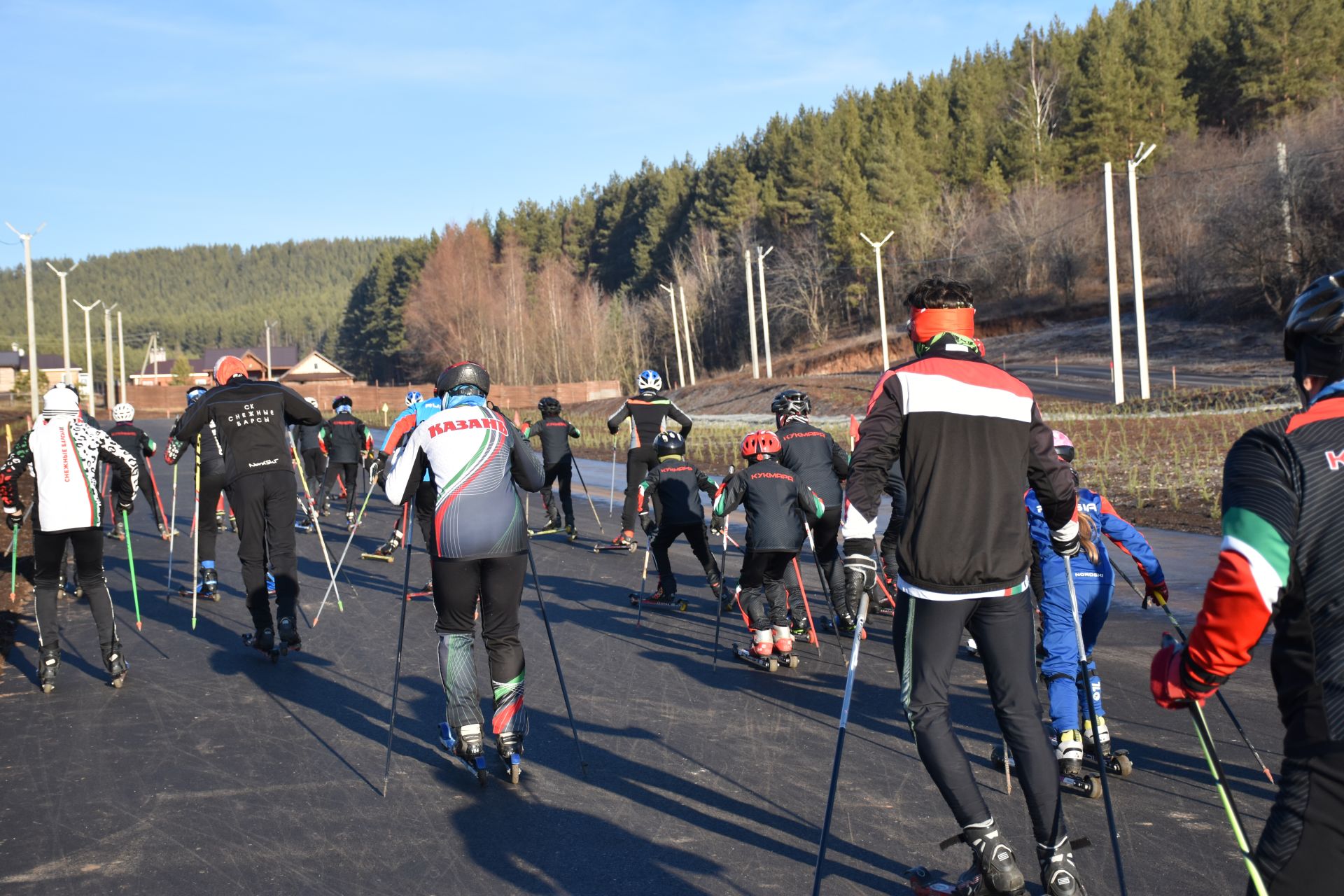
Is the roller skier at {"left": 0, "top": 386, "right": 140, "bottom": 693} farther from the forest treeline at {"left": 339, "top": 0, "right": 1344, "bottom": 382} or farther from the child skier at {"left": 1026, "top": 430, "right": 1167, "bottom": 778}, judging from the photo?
the forest treeline at {"left": 339, "top": 0, "right": 1344, "bottom": 382}

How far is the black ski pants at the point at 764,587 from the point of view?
28.3ft

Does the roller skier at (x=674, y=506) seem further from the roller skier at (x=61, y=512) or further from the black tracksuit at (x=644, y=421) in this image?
the roller skier at (x=61, y=512)

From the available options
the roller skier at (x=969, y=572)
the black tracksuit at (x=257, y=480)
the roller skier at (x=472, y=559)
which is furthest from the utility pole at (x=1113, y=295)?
the roller skier at (x=969, y=572)

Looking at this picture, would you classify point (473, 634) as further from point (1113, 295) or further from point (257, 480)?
point (1113, 295)

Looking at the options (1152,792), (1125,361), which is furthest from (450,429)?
(1125,361)

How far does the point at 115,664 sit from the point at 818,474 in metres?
5.34

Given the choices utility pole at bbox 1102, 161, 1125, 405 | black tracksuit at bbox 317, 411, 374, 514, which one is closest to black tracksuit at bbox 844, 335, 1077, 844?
black tracksuit at bbox 317, 411, 374, 514

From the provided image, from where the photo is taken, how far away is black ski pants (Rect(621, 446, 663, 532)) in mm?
14117

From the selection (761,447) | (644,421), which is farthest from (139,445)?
(761,447)

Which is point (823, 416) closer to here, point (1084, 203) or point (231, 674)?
point (231, 674)

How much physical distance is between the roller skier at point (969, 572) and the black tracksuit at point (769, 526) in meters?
4.22

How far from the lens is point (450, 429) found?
6082 millimetres

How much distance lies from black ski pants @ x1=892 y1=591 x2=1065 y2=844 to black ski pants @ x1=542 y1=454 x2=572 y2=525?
10350 millimetres

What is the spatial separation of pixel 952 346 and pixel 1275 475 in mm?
1917
